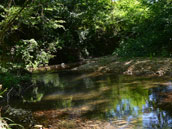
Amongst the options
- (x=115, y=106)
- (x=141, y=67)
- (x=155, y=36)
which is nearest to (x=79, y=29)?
(x=155, y=36)

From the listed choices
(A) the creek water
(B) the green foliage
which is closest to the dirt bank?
(B) the green foliage

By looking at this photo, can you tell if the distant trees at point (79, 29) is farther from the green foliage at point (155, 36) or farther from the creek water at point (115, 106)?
the creek water at point (115, 106)

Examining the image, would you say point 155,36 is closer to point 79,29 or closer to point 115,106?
point 115,106

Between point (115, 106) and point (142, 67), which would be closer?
point (115, 106)

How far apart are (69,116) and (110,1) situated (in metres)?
15.1

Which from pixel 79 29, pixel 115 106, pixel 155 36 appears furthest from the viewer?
pixel 79 29

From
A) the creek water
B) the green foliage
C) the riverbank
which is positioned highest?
the green foliage

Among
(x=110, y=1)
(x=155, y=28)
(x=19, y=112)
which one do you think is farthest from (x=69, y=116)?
(x=110, y=1)

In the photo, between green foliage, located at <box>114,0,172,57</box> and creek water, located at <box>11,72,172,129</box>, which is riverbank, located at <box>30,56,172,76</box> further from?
creek water, located at <box>11,72,172,129</box>

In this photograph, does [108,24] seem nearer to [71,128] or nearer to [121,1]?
[121,1]

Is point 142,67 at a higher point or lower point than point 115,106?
higher

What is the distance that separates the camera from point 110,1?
18188 mm

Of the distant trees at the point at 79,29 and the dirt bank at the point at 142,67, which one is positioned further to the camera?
the dirt bank at the point at 142,67

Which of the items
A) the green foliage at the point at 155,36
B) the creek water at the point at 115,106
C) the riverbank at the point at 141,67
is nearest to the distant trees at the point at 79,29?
the green foliage at the point at 155,36
